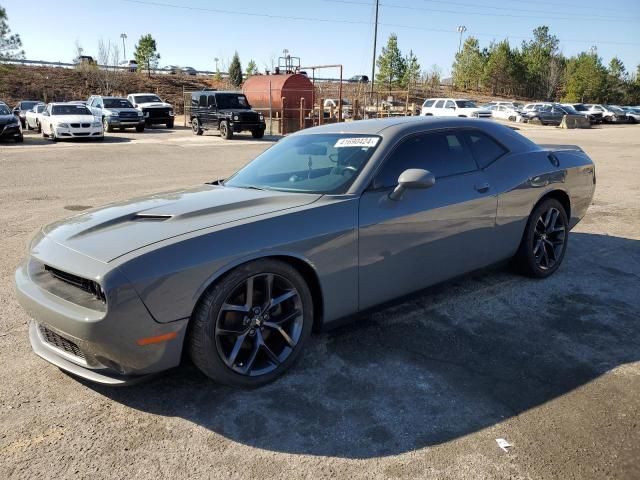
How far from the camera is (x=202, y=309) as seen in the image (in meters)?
Result: 2.67

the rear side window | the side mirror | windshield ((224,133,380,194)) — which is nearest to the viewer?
the side mirror

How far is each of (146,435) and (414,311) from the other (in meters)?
2.17

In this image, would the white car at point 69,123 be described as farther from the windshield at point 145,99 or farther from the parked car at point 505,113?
the parked car at point 505,113

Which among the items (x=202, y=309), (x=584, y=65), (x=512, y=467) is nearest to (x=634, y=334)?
(x=512, y=467)

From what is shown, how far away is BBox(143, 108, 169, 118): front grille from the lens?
2817 cm

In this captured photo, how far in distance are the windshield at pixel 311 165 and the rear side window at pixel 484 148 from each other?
986mm

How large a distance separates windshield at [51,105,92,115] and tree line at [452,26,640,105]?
215 feet

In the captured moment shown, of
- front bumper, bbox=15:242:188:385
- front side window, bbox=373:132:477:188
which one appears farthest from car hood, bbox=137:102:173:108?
front bumper, bbox=15:242:188:385

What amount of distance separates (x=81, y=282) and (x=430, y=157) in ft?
8.09

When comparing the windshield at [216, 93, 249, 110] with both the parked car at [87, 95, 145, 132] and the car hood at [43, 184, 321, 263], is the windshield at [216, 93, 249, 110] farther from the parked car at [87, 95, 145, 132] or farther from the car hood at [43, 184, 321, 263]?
the car hood at [43, 184, 321, 263]

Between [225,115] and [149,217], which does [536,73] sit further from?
[149,217]

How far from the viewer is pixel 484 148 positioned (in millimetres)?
4254

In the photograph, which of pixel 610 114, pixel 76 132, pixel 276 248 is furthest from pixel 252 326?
pixel 610 114

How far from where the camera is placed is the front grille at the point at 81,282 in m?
2.54
